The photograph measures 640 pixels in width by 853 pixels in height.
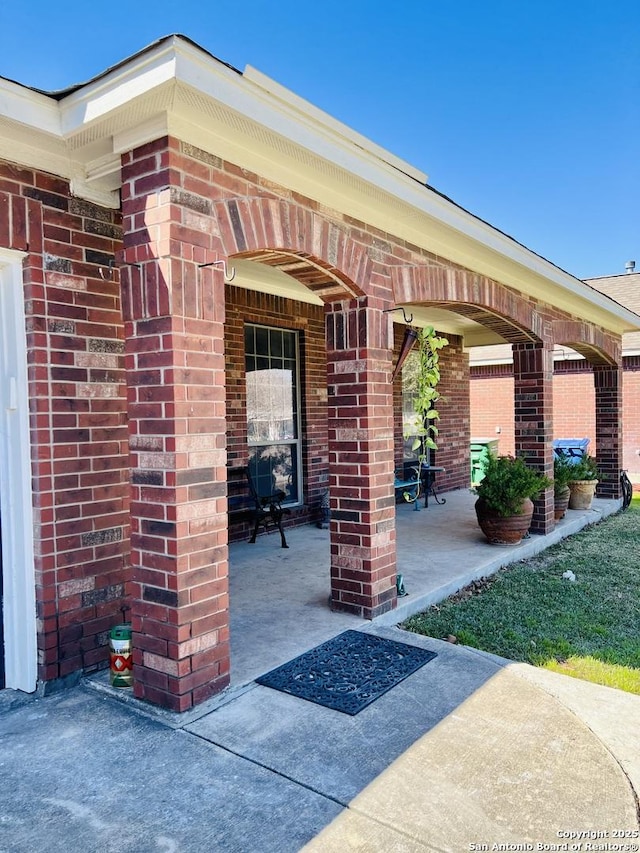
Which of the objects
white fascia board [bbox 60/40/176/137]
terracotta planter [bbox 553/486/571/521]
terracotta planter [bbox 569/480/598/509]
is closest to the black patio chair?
terracotta planter [bbox 553/486/571/521]

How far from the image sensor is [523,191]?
17422mm

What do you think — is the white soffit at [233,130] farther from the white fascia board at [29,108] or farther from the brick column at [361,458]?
the brick column at [361,458]

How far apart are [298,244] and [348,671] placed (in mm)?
2464

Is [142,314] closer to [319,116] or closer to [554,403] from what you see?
[319,116]

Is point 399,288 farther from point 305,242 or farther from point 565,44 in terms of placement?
point 565,44

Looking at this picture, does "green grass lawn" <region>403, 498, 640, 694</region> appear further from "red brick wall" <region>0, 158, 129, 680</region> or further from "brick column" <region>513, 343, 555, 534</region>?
"red brick wall" <region>0, 158, 129, 680</region>

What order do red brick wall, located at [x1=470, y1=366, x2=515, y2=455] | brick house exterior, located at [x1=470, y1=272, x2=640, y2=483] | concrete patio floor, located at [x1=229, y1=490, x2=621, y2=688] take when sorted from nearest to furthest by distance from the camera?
1. concrete patio floor, located at [x1=229, y1=490, x2=621, y2=688]
2. brick house exterior, located at [x1=470, y1=272, x2=640, y2=483]
3. red brick wall, located at [x1=470, y1=366, x2=515, y2=455]

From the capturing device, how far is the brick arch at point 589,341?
25.4 feet

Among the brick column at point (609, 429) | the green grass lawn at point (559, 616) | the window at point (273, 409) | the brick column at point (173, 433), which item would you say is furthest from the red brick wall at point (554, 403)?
the brick column at point (173, 433)

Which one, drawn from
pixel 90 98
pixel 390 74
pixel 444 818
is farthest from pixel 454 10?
pixel 444 818

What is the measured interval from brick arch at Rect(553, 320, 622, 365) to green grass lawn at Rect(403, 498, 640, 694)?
280 cm

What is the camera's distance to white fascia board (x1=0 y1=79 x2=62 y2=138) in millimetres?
2639

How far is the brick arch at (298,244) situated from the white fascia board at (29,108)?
32.3 inches

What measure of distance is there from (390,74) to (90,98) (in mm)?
9061
